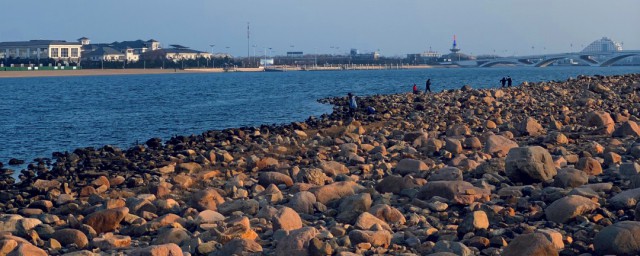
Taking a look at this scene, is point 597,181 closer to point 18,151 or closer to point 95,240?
point 95,240

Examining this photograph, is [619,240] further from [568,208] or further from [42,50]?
[42,50]

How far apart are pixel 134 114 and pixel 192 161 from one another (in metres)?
21.9

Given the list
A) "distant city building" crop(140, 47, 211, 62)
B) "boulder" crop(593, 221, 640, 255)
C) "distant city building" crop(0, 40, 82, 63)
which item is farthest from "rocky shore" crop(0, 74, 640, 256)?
"distant city building" crop(140, 47, 211, 62)

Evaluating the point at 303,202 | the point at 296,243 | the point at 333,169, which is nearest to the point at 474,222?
the point at 296,243

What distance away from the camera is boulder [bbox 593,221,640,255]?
765 cm

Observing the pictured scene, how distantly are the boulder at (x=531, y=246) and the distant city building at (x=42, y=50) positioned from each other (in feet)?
518

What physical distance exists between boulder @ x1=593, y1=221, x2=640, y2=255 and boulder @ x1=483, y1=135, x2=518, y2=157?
6.21m

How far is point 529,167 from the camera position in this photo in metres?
11.0

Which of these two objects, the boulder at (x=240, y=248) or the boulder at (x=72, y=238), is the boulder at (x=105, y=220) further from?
the boulder at (x=240, y=248)

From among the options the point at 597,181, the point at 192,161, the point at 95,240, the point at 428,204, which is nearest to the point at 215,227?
the point at 95,240

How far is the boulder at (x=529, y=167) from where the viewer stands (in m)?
11.0

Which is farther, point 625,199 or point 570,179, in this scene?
point 570,179

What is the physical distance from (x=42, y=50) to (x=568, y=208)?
160m

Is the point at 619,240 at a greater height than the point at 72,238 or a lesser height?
greater
